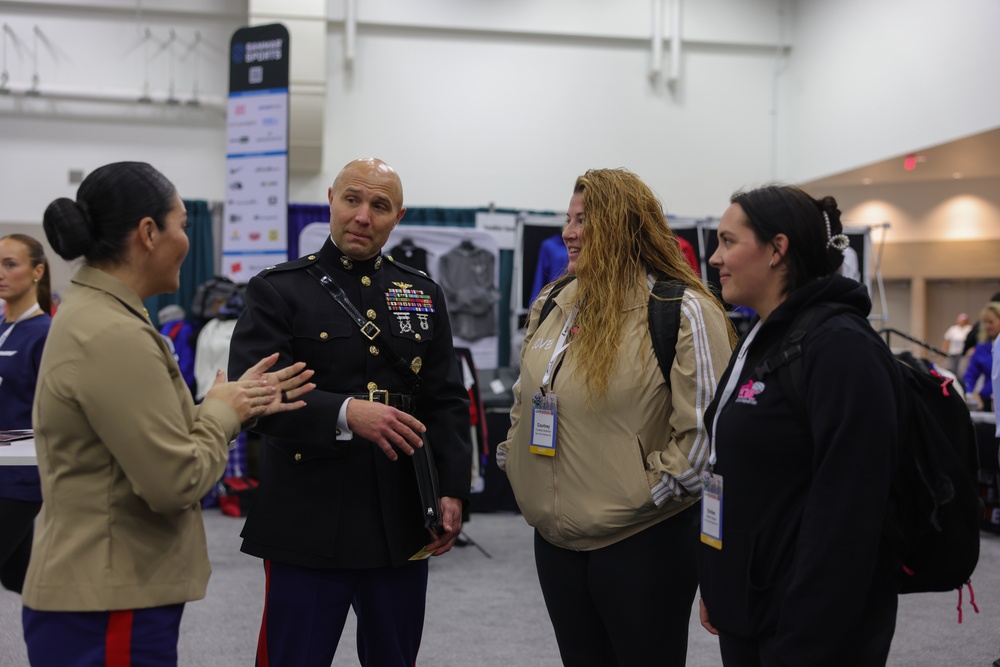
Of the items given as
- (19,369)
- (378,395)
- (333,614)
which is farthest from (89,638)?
(19,369)

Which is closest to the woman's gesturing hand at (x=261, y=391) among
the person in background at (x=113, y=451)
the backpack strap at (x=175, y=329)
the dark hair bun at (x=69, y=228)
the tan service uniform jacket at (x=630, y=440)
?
the person in background at (x=113, y=451)

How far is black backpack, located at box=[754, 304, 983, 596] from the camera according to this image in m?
1.51

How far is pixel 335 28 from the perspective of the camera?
10.0 m

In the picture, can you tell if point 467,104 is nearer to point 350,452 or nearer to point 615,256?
point 615,256

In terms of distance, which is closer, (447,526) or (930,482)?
(930,482)

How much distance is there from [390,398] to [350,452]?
6.4 inches

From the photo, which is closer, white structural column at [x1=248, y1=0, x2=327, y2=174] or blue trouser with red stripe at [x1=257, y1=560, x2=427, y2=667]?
blue trouser with red stripe at [x1=257, y1=560, x2=427, y2=667]

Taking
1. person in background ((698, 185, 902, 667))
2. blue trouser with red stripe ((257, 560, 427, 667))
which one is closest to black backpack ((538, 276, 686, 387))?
person in background ((698, 185, 902, 667))

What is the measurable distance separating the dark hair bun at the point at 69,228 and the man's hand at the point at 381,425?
0.66 meters

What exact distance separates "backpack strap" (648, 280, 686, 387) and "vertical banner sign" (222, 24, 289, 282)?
524cm

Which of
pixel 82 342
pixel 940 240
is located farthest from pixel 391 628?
pixel 940 240

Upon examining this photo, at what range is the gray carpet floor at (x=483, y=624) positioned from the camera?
3617 mm

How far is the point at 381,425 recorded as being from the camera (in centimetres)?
199

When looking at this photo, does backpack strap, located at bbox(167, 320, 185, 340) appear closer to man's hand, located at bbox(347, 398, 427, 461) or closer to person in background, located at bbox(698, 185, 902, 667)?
man's hand, located at bbox(347, 398, 427, 461)
